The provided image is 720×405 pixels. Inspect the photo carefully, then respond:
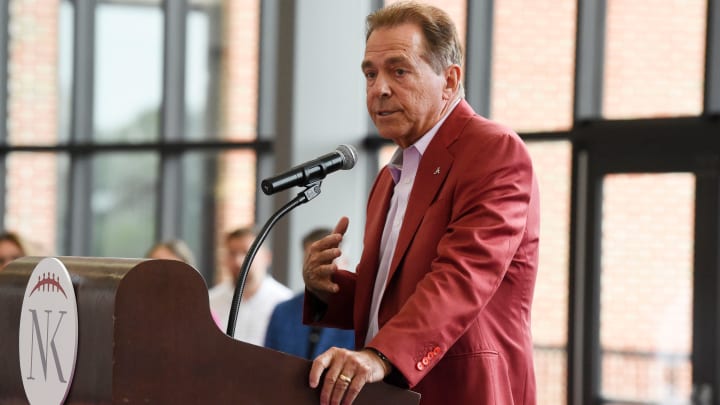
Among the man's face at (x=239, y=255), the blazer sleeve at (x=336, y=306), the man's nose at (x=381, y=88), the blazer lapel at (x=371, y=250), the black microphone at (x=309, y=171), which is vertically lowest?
Result: the man's face at (x=239, y=255)

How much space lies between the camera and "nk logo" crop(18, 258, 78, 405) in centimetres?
189

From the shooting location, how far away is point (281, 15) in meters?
7.98

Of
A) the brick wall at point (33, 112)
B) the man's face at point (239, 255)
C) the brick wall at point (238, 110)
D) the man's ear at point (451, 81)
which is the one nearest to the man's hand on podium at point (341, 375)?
the man's ear at point (451, 81)

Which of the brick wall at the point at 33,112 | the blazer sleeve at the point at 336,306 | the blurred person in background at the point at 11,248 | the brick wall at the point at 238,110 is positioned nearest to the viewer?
the blazer sleeve at the point at 336,306

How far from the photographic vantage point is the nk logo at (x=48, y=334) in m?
1.89

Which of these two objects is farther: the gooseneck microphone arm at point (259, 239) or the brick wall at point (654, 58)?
the brick wall at point (654, 58)

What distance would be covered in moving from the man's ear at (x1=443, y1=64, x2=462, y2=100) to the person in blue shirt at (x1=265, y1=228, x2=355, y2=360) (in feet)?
8.58

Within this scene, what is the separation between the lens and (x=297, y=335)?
5195mm

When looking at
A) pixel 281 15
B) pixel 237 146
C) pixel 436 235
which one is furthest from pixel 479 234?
pixel 237 146

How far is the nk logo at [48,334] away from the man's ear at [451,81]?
2.90 ft

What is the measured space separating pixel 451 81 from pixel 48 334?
97cm

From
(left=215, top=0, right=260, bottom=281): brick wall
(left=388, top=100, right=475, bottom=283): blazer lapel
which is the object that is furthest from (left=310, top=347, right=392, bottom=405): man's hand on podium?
(left=215, top=0, right=260, bottom=281): brick wall

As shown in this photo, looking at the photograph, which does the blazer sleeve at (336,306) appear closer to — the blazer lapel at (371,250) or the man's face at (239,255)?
the blazer lapel at (371,250)

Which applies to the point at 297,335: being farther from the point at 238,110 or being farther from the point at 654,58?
the point at 238,110
